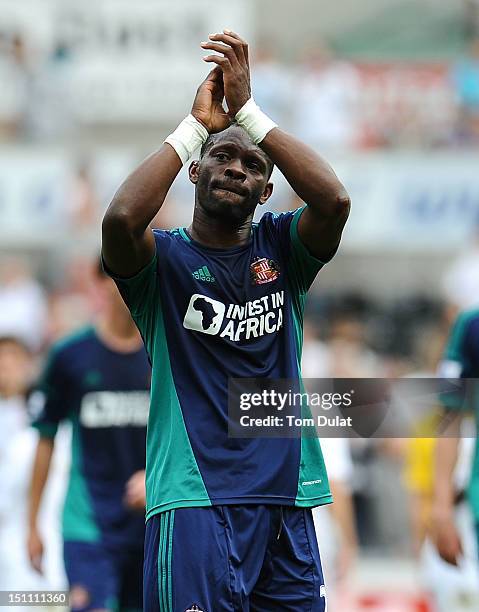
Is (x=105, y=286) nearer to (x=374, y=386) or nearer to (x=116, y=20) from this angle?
(x=374, y=386)

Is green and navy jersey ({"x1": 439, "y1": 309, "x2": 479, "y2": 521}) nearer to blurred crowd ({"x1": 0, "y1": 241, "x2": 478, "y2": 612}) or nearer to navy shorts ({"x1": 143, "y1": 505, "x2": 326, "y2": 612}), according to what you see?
blurred crowd ({"x1": 0, "y1": 241, "x2": 478, "y2": 612})

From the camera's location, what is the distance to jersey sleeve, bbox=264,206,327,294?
5.25 m

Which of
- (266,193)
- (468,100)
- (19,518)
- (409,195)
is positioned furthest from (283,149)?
(468,100)

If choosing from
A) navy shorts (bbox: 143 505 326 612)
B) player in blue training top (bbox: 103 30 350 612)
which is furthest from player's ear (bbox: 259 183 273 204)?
navy shorts (bbox: 143 505 326 612)

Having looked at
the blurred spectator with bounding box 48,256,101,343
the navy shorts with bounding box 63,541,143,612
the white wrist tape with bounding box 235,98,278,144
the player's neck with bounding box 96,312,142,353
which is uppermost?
the blurred spectator with bounding box 48,256,101,343

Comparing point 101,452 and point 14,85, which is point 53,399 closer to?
point 101,452

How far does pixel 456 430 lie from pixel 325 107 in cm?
1158

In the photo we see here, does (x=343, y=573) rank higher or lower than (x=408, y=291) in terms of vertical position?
lower

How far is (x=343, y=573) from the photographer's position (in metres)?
9.19

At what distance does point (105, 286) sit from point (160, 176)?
3142mm

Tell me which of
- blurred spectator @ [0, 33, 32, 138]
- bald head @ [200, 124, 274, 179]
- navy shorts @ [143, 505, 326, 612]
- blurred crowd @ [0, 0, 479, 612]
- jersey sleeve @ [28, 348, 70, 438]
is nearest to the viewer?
navy shorts @ [143, 505, 326, 612]

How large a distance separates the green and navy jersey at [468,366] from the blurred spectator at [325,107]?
436 inches

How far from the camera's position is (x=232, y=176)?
507cm

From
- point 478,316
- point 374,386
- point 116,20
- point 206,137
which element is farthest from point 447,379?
point 116,20
